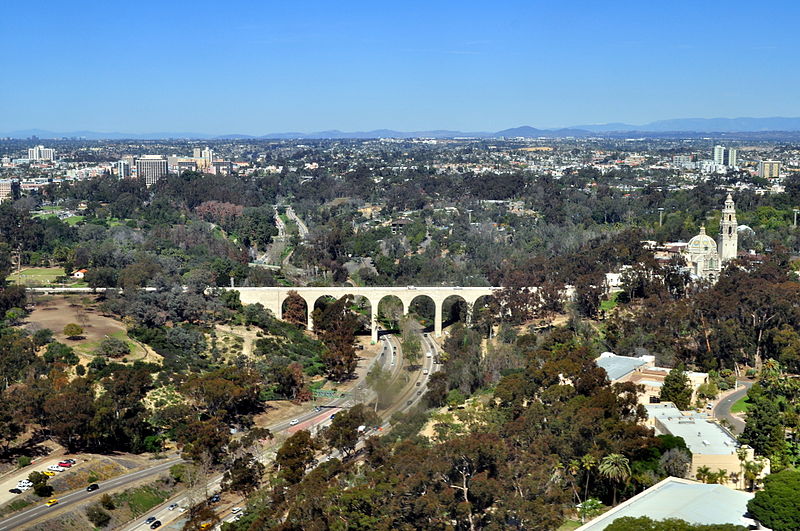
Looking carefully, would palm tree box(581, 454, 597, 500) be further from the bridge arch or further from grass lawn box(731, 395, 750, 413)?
the bridge arch

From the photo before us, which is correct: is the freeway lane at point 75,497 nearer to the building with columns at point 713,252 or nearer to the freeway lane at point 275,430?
the freeway lane at point 275,430

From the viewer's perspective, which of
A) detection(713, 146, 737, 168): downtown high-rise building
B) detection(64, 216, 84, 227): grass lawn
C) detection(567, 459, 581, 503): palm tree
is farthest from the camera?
detection(713, 146, 737, 168): downtown high-rise building

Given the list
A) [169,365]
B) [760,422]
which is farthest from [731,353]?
[169,365]

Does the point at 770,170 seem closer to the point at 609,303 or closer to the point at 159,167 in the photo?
the point at 159,167

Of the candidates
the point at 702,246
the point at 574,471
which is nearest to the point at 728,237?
the point at 702,246

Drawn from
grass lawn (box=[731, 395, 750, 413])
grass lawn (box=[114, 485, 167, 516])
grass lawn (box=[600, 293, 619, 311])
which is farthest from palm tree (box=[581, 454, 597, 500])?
grass lawn (box=[600, 293, 619, 311])

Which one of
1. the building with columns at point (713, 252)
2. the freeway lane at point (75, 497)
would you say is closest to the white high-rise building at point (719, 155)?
the building with columns at point (713, 252)
